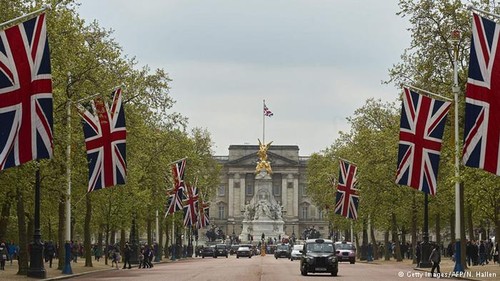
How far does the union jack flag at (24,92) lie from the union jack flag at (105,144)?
1421 centimetres

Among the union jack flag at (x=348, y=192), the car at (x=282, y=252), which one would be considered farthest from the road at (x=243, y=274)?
the car at (x=282, y=252)

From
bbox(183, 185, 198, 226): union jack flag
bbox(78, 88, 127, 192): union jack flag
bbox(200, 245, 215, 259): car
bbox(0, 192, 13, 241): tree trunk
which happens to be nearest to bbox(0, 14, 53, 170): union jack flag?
bbox(78, 88, 127, 192): union jack flag

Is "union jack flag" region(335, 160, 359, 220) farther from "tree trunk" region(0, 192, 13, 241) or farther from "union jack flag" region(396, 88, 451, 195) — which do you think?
"tree trunk" region(0, 192, 13, 241)

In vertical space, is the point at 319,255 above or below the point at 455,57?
below

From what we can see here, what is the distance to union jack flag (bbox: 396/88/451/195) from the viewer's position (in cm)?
5231

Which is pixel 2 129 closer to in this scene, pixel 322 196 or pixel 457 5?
pixel 457 5

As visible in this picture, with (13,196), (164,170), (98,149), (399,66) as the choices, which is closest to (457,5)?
(399,66)

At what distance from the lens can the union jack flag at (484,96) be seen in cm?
3612

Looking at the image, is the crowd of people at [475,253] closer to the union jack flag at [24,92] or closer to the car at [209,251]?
the union jack flag at [24,92]

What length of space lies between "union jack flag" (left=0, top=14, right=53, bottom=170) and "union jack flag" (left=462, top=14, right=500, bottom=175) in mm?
14066

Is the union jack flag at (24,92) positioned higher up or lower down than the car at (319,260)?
higher up

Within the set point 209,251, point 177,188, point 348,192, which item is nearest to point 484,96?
point 348,192

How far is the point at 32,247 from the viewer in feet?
168

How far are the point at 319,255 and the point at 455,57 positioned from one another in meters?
12.0
